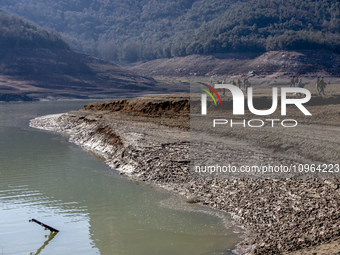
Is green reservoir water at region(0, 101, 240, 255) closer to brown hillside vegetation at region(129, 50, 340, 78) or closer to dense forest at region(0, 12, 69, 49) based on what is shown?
brown hillside vegetation at region(129, 50, 340, 78)

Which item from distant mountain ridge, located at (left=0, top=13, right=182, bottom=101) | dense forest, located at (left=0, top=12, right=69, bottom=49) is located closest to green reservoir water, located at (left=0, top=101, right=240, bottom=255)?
distant mountain ridge, located at (left=0, top=13, right=182, bottom=101)

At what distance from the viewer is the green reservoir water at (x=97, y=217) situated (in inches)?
340

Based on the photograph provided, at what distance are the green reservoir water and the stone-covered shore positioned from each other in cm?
64

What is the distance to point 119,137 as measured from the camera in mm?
19484

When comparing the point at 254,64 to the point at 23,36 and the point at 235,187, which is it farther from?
the point at 235,187

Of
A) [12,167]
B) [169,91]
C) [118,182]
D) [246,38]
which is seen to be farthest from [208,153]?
[246,38]

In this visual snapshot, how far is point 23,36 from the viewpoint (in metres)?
105

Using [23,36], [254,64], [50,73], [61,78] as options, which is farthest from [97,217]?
[23,36]

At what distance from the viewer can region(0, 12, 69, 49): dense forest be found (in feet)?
335

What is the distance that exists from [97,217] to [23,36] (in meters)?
106

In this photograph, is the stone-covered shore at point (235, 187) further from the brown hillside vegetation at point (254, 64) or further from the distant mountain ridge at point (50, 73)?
the brown hillside vegetation at point (254, 64)

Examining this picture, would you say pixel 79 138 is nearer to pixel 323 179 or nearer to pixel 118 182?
pixel 118 182

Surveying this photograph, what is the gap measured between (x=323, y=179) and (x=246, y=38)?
113947 millimetres

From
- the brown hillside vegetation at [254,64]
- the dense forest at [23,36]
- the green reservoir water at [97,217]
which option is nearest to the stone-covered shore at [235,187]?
the green reservoir water at [97,217]
